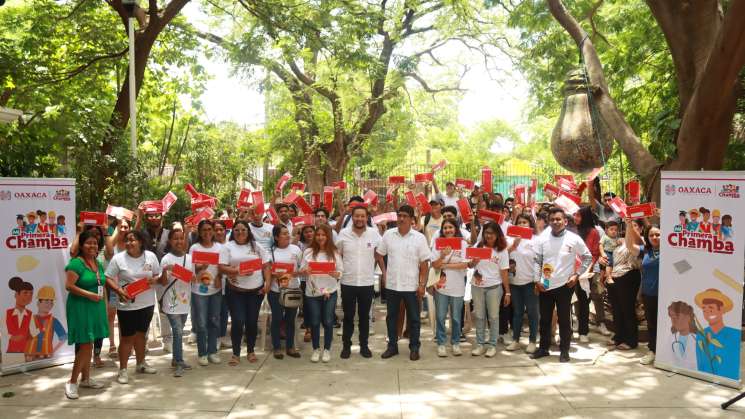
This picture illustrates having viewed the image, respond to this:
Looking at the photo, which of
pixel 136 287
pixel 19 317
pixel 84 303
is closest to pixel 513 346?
pixel 136 287

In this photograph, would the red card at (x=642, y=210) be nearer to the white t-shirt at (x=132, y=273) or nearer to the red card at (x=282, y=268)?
the red card at (x=282, y=268)

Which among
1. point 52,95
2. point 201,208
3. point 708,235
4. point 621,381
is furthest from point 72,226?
point 52,95

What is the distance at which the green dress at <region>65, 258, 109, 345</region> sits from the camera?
6.05m

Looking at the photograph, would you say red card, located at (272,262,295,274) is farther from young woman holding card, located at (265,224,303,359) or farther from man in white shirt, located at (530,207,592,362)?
man in white shirt, located at (530,207,592,362)

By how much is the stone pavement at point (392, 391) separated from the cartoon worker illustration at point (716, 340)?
203 millimetres

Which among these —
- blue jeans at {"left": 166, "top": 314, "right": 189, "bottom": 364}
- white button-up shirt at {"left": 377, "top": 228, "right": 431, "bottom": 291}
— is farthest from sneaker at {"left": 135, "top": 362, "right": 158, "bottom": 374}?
white button-up shirt at {"left": 377, "top": 228, "right": 431, "bottom": 291}

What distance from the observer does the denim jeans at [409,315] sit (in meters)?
7.53

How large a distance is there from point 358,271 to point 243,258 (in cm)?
137

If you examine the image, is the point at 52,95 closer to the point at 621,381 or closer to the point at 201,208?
the point at 201,208

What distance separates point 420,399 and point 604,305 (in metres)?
Result: 4.30

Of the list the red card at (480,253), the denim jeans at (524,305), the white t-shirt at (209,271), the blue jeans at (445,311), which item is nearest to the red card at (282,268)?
the white t-shirt at (209,271)

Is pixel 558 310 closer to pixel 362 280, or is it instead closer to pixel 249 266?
pixel 362 280

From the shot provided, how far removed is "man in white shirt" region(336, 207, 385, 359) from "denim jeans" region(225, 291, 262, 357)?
3.54 ft

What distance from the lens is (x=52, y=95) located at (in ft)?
52.2
